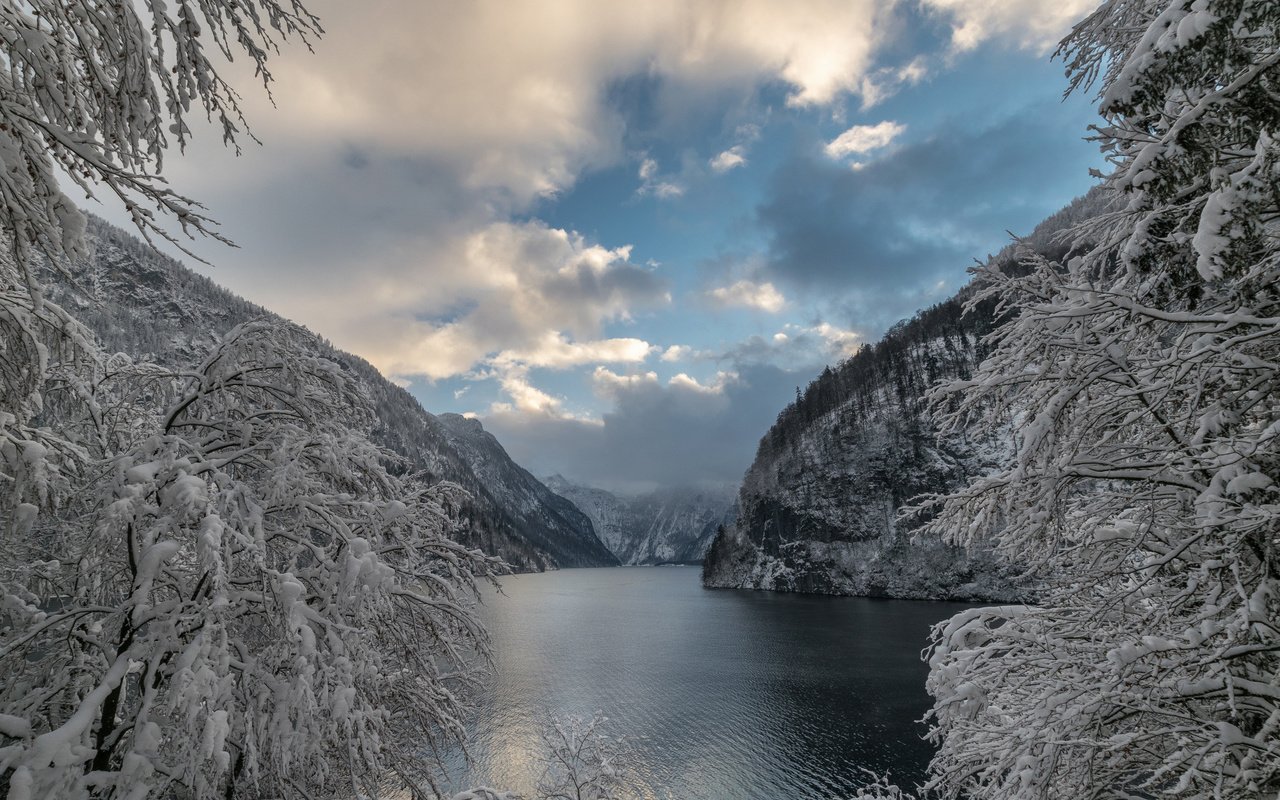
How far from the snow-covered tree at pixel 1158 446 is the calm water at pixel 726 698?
7572mm

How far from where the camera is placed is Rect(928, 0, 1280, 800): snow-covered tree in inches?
140

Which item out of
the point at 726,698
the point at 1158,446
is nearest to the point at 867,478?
the point at 726,698

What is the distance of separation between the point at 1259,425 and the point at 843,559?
3962 inches

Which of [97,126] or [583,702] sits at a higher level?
[97,126]

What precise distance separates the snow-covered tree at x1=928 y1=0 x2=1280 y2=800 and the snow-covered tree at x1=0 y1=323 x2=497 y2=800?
5.23 m

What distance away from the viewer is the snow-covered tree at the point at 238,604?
3.38 m

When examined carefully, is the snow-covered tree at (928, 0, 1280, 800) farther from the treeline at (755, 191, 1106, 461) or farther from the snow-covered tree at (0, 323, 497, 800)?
the treeline at (755, 191, 1106, 461)

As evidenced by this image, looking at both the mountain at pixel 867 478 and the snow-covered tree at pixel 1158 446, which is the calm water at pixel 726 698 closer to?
the snow-covered tree at pixel 1158 446

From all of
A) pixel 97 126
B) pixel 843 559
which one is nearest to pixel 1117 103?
pixel 97 126

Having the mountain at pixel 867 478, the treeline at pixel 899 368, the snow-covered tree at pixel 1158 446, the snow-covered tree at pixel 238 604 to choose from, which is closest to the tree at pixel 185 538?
the snow-covered tree at pixel 238 604

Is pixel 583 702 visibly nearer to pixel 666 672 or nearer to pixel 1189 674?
pixel 666 672

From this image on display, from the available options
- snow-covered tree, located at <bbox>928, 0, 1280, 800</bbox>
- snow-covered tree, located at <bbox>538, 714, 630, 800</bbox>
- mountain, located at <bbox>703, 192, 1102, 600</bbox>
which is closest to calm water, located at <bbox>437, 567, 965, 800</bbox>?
snow-covered tree, located at <bbox>538, 714, 630, 800</bbox>

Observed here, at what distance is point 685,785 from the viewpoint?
2536 centimetres

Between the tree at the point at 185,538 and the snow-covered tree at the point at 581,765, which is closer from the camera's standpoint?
the tree at the point at 185,538
